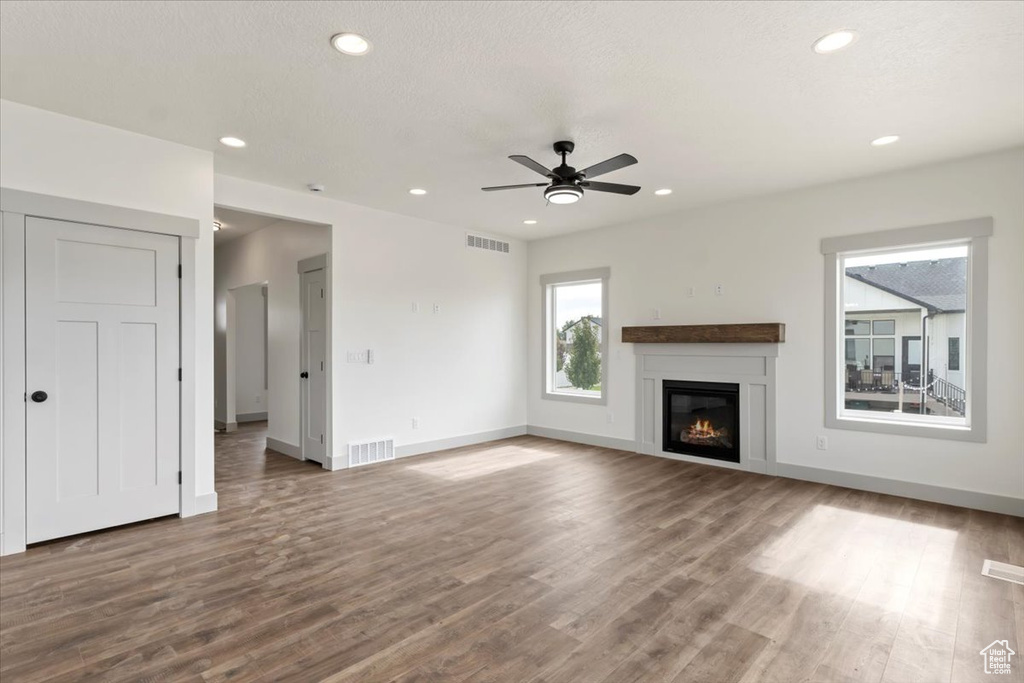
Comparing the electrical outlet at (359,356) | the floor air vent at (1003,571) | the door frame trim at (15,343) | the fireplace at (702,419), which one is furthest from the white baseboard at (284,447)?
the floor air vent at (1003,571)

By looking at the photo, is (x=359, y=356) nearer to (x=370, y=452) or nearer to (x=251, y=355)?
(x=370, y=452)

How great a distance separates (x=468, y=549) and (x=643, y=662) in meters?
1.43

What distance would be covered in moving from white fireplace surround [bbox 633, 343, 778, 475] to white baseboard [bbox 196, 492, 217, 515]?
4.54 m

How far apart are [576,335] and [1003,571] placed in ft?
15.9

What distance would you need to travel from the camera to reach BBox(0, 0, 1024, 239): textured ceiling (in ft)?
7.88

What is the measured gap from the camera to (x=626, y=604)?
8.50ft

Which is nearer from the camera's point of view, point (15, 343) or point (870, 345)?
point (15, 343)

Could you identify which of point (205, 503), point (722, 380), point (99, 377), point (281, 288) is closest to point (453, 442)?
point (281, 288)

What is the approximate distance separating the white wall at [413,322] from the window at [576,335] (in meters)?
0.45

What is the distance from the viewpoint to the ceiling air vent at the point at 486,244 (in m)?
6.84

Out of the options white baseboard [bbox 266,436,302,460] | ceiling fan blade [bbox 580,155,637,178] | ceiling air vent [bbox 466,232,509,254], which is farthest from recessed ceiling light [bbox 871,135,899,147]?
white baseboard [bbox 266,436,302,460]

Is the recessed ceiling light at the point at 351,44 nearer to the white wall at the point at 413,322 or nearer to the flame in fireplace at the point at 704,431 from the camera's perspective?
the white wall at the point at 413,322

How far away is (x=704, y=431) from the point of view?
19.0ft

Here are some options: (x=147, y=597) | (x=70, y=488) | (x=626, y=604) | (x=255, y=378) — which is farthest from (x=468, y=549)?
(x=255, y=378)
